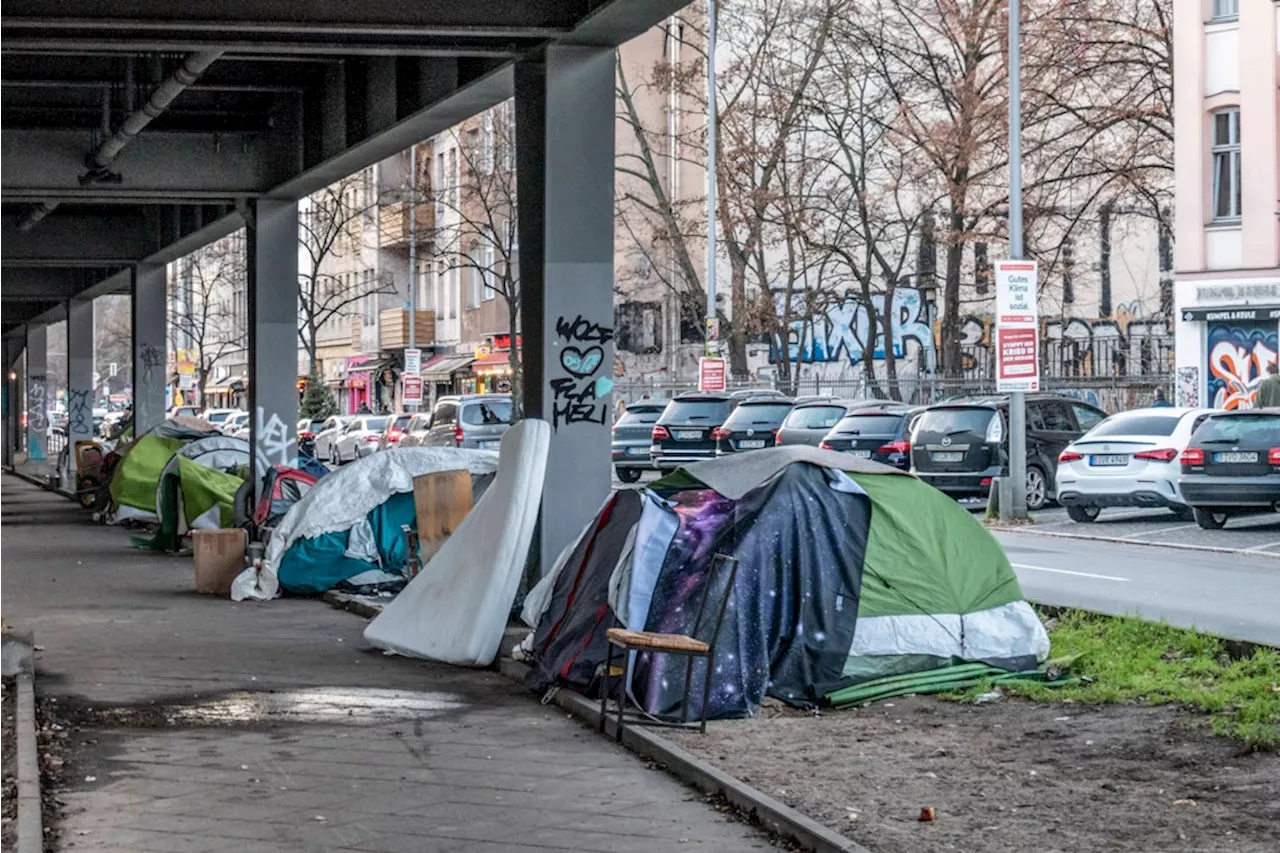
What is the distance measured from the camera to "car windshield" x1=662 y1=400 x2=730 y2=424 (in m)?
38.7

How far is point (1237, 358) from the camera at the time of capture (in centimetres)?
3762

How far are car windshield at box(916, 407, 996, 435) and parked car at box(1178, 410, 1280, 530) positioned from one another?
5088 mm

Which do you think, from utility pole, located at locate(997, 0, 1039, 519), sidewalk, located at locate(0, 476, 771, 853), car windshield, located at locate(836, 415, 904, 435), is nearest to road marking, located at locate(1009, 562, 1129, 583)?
utility pole, located at locate(997, 0, 1039, 519)

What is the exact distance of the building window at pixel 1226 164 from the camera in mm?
37906

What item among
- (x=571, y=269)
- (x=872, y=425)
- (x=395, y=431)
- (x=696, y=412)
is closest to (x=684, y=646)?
(x=571, y=269)

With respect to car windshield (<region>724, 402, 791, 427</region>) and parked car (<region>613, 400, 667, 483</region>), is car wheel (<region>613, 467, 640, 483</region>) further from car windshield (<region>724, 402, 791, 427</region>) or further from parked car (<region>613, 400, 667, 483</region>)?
car windshield (<region>724, 402, 791, 427</region>)

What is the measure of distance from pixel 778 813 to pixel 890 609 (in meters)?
3.66

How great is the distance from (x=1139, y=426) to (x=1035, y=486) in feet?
10.7

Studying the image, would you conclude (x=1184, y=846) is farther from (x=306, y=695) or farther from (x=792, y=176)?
(x=792, y=176)

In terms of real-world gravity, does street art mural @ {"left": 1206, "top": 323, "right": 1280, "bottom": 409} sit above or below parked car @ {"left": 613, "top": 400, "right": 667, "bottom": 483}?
above

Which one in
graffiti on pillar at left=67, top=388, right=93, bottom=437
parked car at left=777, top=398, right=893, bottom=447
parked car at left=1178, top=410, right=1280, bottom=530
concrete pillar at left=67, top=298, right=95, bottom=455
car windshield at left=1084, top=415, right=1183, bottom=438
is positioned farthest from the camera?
graffiti on pillar at left=67, top=388, right=93, bottom=437

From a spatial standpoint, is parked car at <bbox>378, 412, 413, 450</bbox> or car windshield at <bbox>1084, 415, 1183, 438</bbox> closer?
car windshield at <bbox>1084, 415, 1183, 438</bbox>

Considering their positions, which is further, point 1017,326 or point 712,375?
point 712,375

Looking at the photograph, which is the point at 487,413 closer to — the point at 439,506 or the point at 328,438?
the point at 328,438
